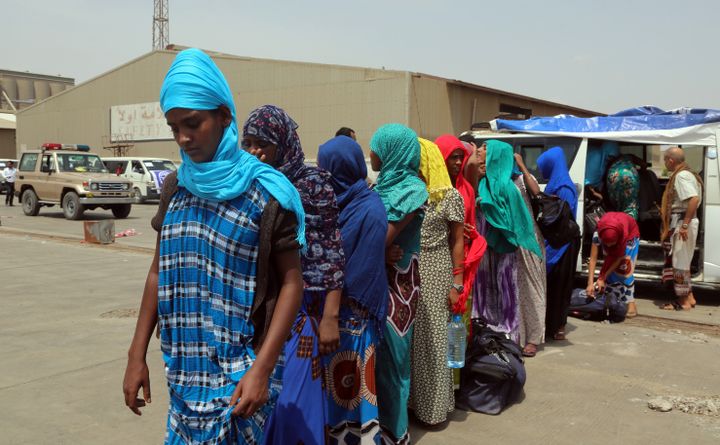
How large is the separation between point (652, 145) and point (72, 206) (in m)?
14.0

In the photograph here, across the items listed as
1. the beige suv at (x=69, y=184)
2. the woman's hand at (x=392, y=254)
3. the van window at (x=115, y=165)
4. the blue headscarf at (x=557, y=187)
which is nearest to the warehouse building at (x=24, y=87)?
the van window at (x=115, y=165)

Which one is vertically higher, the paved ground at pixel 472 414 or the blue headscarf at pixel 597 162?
the blue headscarf at pixel 597 162

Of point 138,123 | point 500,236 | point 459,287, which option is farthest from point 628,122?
point 138,123

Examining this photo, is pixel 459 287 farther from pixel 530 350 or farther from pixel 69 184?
pixel 69 184

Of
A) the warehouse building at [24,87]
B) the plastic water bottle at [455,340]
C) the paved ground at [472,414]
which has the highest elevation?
the warehouse building at [24,87]

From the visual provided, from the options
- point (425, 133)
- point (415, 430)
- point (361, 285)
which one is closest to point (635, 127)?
point (415, 430)

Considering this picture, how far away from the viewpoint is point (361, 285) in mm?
2887

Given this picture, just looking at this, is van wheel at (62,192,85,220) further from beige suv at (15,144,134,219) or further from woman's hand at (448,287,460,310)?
woman's hand at (448,287,460,310)

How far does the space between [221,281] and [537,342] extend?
3948mm

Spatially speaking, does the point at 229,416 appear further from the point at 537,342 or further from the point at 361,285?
the point at 537,342

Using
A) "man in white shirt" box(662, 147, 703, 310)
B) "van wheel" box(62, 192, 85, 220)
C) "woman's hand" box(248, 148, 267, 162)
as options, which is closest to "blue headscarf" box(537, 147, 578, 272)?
"man in white shirt" box(662, 147, 703, 310)

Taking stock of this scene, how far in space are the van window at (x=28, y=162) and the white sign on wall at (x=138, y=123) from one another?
12015mm

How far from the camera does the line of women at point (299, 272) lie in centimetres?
183

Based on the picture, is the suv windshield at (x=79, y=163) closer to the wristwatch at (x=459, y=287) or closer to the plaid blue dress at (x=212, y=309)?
the wristwatch at (x=459, y=287)
